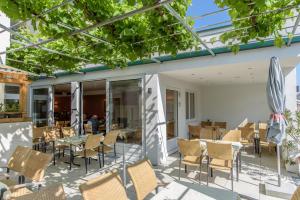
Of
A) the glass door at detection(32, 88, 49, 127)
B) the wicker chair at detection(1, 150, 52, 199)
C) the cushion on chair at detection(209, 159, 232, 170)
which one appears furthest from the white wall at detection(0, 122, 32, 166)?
the glass door at detection(32, 88, 49, 127)

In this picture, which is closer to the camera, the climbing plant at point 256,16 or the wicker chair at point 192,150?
the climbing plant at point 256,16

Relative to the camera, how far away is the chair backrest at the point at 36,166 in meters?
3.15

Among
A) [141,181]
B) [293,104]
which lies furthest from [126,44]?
[293,104]

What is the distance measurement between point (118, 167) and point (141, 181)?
3.50 meters

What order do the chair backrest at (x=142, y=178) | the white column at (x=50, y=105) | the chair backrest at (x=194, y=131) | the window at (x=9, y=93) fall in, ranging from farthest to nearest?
1. the white column at (x=50, y=105)
2. the chair backrest at (x=194, y=131)
3. the window at (x=9, y=93)
4. the chair backrest at (x=142, y=178)

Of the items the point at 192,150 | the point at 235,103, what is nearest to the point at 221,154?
the point at 192,150

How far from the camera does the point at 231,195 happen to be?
2191 millimetres

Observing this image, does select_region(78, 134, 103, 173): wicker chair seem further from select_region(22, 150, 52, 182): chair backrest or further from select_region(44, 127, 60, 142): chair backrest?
select_region(44, 127, 60, 142): chair backrest

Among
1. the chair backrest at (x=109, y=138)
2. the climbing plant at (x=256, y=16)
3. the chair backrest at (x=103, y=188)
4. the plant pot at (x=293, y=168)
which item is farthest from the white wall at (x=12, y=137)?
the plant pot at (x=293, y=168)

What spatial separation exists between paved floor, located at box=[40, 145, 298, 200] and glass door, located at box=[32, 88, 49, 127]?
3.59m

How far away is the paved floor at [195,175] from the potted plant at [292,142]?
0.26 m

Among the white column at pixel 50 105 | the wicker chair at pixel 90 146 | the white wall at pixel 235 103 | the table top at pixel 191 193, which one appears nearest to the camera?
the table top at pixel 191 193

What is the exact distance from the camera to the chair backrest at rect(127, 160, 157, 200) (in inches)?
91.7

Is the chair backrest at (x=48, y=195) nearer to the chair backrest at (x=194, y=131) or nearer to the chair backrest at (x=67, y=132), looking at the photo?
the chair backrest at (x=67, y=132)
